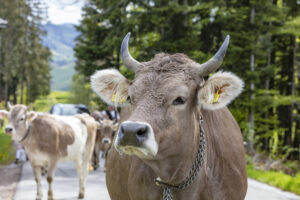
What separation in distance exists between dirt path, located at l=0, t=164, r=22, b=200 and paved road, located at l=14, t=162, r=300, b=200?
140 millimetres

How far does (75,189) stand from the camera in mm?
8695

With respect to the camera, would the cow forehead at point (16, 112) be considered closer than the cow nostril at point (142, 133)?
No

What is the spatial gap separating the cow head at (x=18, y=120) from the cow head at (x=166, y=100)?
5.29m

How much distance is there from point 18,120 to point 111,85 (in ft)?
17.5

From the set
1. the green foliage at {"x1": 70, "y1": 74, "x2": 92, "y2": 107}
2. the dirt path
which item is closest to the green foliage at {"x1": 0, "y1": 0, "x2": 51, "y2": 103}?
the green foliage at {"x1": 70, "y1": 74, "x2": 92, "y2": 107}

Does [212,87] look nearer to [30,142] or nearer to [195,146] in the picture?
[195,146]

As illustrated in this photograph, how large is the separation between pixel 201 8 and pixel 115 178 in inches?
460

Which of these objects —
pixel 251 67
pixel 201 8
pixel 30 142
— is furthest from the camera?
pixel 251 67

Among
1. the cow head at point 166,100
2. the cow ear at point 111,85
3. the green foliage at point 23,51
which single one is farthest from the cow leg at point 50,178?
the green foliage at point 23,51

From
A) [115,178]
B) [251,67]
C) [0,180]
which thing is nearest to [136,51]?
[251,67]

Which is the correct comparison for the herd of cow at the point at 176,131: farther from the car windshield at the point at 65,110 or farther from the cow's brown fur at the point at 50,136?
the car windshield at the point at 65,110

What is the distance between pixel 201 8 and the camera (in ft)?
47.3

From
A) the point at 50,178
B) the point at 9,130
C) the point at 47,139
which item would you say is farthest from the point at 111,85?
the point at 9,130

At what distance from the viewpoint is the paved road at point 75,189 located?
304 inches
